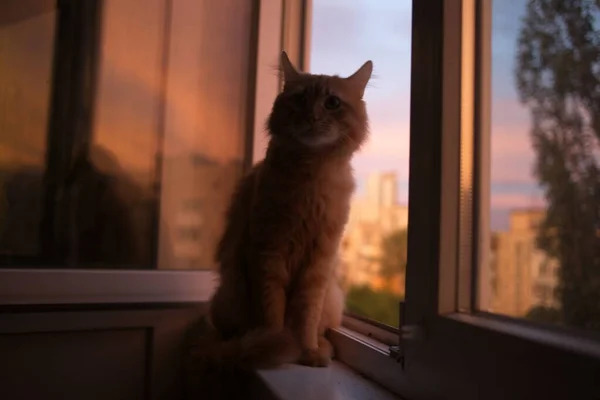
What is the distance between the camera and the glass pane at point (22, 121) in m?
1.40

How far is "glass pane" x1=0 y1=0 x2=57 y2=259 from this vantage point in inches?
54.9

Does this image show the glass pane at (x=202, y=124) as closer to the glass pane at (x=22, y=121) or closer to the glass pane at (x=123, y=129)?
the glass pane at (x=123, y=129)

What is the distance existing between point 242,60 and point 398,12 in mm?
711

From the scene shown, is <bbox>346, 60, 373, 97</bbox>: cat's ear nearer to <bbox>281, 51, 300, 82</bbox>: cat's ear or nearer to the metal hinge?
<bbox>281, 51, 300, 82</bbox>: cat's ear

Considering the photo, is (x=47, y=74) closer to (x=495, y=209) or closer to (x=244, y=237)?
(x=244, y=237)

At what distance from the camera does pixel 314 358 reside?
112cm

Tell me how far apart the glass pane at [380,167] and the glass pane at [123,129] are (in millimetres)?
504

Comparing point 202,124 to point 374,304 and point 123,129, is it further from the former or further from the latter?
point 374,304

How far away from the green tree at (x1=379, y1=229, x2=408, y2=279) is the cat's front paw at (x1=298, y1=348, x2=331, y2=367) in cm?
29

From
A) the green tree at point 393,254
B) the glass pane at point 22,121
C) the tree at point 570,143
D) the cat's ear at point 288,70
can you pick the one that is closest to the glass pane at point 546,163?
the tree at point 570,143

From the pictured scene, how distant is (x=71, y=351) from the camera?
1333mm

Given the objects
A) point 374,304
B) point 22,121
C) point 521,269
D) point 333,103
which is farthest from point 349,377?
point 22,121

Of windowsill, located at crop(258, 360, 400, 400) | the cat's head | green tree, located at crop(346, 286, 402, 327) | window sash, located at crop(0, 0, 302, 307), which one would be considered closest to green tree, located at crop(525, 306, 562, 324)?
windowsill, located at crop(258, 360, 400, 400)

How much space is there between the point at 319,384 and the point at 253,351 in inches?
7.1
